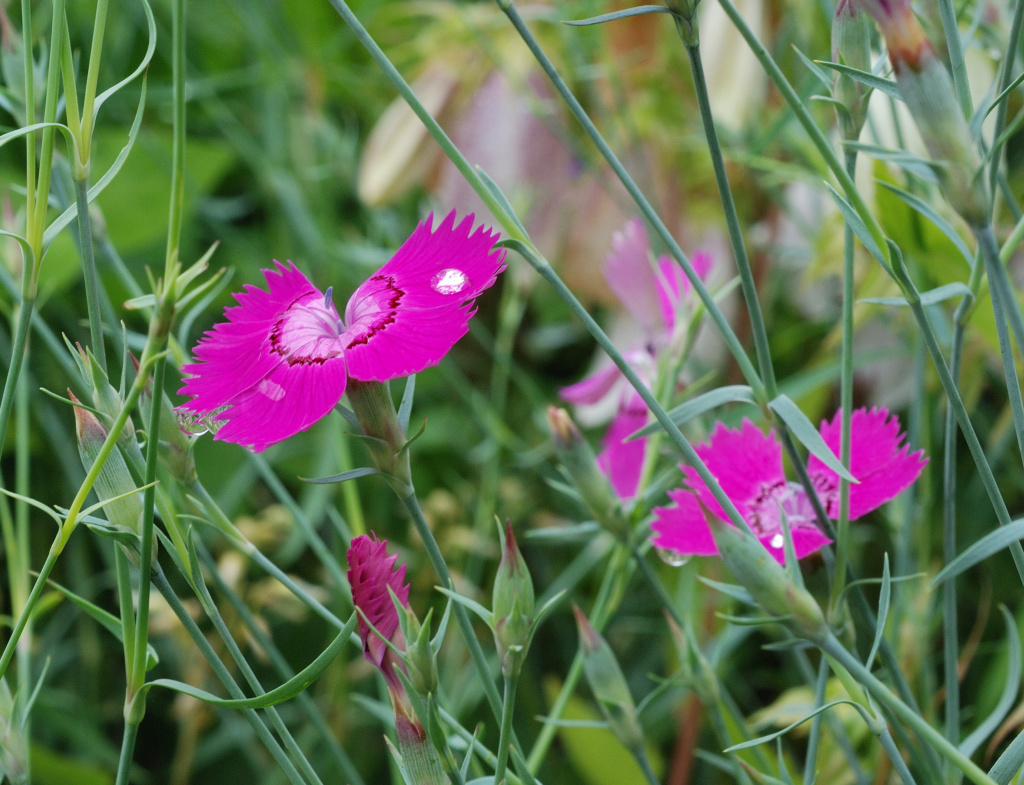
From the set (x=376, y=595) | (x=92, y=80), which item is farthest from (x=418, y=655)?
(x=92, y=80)

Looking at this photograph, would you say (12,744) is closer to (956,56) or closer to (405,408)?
(405,408)

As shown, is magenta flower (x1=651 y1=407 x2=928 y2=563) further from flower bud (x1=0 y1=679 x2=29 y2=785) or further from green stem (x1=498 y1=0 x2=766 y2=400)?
flower bud (x1=0 y1=679 x2=29 y2=785)

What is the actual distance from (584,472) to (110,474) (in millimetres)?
106

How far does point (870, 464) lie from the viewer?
21cm

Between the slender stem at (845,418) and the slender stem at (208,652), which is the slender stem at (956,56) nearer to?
the slender stem at (845,418)

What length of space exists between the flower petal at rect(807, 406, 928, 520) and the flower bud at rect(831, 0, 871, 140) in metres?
0.06

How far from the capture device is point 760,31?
460mm

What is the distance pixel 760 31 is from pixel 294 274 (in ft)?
1.13

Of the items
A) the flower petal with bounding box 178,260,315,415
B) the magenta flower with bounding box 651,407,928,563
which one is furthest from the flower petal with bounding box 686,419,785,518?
the flower petal with bounding box 178,260,315,415

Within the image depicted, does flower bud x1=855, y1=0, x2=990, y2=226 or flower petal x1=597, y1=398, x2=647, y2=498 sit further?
flower petal x1=597, y1=398, x2=647, y2=498

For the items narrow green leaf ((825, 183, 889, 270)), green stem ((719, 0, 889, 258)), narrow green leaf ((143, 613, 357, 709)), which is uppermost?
green stem ((719, 0, 889, 258))

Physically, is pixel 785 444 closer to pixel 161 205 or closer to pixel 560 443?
pixel 560 443

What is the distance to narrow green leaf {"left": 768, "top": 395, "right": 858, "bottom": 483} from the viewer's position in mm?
162

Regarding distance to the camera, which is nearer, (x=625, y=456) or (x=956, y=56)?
(x=956, y=56)
